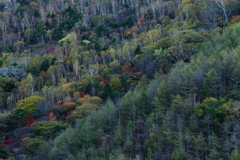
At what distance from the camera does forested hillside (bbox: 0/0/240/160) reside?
25484 mm

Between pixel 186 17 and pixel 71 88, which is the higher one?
pixel 186 17

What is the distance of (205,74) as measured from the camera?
31094 mm

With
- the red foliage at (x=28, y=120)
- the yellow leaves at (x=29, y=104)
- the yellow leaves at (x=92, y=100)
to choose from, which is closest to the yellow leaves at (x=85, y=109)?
the yellow leaves at (x=92, y=100)

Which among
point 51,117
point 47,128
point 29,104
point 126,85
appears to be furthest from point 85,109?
point 29,104

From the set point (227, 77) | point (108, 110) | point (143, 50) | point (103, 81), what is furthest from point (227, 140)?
point (143, 50)

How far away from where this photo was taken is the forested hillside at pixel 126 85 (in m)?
25.5

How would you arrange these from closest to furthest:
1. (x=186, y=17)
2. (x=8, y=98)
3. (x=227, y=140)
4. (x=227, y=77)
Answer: (x=227, y=140), (x=227, y=77), (x=8, y=98), (x=186, y=17)

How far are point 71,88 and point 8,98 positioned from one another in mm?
9496

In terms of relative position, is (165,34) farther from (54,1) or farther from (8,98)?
(54,1)

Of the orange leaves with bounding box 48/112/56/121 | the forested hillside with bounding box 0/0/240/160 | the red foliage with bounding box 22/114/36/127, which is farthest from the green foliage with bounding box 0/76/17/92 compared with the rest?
the orange leaves with bounding box 48/112/56/121

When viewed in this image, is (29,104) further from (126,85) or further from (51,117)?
(126,85)

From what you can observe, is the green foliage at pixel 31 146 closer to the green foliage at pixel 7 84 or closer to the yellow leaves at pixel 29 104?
the yellow leaves at pixel 29 104

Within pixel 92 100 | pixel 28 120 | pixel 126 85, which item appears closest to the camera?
pixel 28 120

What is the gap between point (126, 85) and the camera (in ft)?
143
